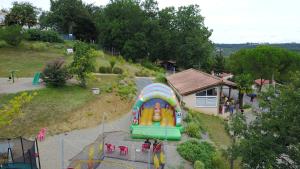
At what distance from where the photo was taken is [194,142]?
58.9ft

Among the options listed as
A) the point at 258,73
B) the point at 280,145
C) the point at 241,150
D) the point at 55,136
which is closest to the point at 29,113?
the point at 55,136

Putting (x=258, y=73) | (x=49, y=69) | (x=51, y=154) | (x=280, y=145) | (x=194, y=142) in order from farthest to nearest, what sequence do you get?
(x=258, y=73)
(x=49, y=69)
(x=194, y=142)
(x=51, y=154)
(x=280, y=145)

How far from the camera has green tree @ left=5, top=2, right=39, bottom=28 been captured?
52000 mm

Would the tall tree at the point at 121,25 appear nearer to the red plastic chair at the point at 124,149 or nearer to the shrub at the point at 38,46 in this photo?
the shrub at the point at 38,46

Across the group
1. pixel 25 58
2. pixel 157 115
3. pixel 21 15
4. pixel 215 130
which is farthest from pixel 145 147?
pixel 21 15

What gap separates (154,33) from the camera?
193 feet

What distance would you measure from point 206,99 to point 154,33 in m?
32.9

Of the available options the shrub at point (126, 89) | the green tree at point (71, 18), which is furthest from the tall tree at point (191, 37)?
the shrub at point (126, 89)

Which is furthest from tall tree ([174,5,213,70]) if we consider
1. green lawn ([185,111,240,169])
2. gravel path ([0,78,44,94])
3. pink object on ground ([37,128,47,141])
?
pink object on ground ([37,128,47,141])

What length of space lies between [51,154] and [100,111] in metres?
7.79

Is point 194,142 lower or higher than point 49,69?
lower

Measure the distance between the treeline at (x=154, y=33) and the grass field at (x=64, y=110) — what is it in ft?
104

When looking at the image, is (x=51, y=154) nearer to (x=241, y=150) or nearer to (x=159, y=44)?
(x=241, y=150)

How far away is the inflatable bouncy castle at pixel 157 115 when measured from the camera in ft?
62.7
